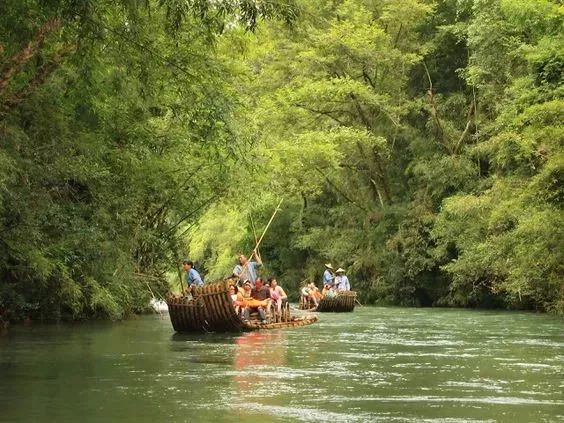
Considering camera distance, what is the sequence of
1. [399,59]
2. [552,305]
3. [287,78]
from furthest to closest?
[287,78] → [399,59] → [552,305]

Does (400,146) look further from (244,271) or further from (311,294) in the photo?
(244,271)

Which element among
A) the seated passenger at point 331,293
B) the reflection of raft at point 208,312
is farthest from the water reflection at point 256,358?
the seated passenger at point 331,293

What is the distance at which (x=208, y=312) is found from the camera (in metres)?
19.4

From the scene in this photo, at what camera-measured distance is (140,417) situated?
28.9 ft

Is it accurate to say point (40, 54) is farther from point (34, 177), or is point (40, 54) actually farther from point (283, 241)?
point (283, 241)

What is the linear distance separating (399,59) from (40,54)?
25.6 metres

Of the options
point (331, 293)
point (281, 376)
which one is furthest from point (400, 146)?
point (281, 376)

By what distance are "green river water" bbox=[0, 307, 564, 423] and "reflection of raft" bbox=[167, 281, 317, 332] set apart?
0.40 metres

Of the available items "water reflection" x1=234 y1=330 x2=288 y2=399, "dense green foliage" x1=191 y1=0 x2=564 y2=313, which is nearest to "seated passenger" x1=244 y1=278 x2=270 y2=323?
"water reflection" x1=234 y1=330 x2=288 y2=399

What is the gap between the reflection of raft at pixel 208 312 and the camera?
1912cm

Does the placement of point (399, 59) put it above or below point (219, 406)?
above

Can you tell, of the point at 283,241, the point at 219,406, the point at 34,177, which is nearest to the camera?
the point at 219,406

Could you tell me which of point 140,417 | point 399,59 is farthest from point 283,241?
point 140,417

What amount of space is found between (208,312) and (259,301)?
2.67 m
